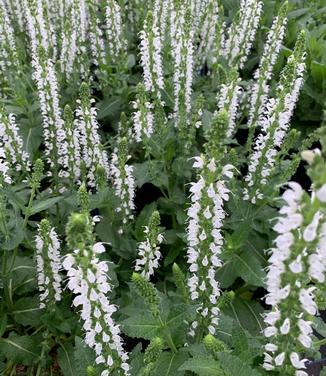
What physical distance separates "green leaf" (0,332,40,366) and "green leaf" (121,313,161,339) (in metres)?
1.35

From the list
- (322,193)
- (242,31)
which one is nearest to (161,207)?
(242,31)

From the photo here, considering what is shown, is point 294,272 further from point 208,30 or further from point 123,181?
point 208,30

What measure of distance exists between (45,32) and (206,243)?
11.1 feet

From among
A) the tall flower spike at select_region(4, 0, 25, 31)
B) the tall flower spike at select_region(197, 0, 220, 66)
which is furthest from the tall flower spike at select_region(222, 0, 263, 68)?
the tall flower spike at select_region(4, 0, 25, 31)

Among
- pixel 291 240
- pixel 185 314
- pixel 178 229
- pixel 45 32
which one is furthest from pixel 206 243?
pixel 45 32

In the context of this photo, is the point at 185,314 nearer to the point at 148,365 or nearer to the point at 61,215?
the point at 148,365

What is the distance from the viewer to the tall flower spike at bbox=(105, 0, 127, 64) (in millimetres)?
5521

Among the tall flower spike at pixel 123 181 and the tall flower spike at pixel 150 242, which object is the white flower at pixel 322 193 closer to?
the tall flower spike at pixel 150 242

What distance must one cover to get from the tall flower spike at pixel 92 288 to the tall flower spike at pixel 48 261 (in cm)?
81

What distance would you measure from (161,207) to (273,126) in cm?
138

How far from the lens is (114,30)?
18.4ft

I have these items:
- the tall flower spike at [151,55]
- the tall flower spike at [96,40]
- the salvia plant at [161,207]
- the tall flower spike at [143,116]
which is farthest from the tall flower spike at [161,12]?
the tall flower spike at [143,116]

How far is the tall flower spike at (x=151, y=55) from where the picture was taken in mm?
4445

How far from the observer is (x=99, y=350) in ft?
9.14
